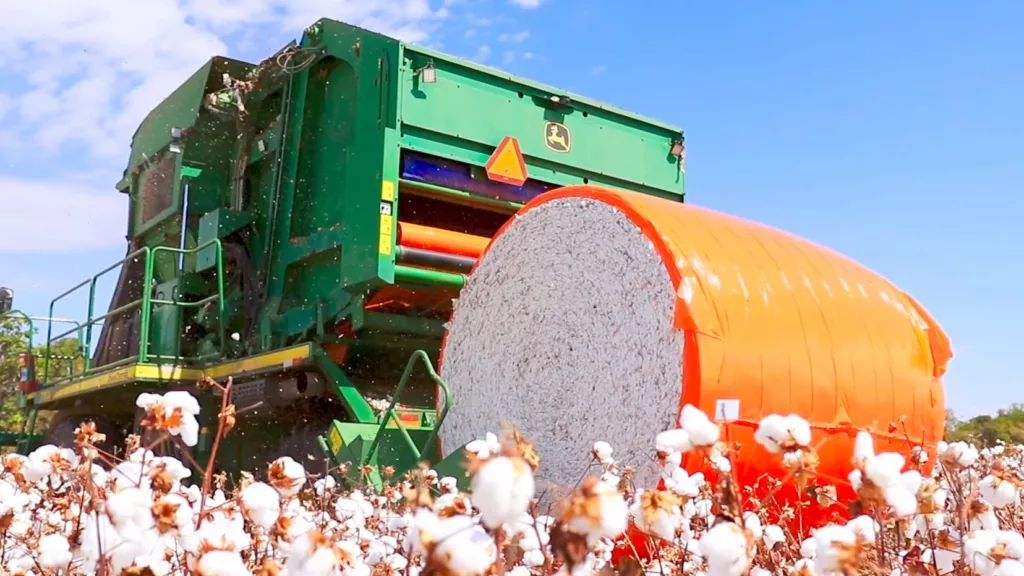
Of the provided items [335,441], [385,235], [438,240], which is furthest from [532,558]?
[438,240]

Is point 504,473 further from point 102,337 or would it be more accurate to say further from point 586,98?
point 102,337

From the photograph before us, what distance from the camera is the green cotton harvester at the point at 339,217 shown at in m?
5.71

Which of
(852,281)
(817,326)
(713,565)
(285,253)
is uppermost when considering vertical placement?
A: (285,253)

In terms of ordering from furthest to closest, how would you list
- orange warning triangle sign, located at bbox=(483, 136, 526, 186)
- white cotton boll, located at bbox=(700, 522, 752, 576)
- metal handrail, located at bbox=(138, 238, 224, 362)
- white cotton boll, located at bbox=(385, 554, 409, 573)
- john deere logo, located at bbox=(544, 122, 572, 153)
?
metal handrail, located at bbox=(138, 238, 224, 362) < john deere logo, located at bbox=(544, 122, 572, 153) < orange warning triangle sign, located at bbox=(483, 136, 526, 186) < white cotton boll, located at bbox=(385, 554, 409, 573) < white cotton boll, located at bbox=(700, 522, 752, 576)

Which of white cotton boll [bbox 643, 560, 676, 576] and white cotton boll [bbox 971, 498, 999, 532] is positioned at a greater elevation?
white cotton boll [bbox 971, 498, 999, 532]

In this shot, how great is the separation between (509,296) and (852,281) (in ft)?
5.28

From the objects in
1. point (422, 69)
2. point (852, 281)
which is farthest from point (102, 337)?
point (852, 281)

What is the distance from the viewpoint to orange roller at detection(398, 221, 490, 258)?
569 centimetres

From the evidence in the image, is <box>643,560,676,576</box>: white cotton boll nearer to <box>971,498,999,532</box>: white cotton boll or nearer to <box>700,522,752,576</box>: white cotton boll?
<box>971,498,999,532</box>: white cotton boll

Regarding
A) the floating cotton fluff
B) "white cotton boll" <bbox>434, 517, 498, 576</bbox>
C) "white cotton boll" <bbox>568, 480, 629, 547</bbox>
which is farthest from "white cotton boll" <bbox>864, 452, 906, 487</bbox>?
the floating cotton fluff

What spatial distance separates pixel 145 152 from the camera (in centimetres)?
890

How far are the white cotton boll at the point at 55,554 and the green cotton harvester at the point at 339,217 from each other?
3.06 metres

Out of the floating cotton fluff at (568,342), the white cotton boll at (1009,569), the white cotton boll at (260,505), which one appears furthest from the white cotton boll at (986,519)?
the floating cotton fluff at (568,342)

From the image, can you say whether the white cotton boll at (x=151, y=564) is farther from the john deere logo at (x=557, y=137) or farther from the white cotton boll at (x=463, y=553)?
the john deere logo at (x=557, y=137)
